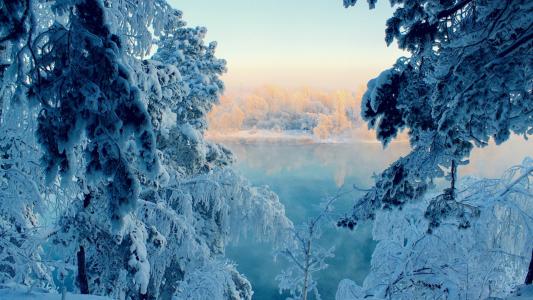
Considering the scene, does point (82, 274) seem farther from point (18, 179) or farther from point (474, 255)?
point (474, 255)

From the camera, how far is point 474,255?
21.3 ft

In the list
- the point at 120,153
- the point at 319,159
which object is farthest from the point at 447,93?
the point at 319,159

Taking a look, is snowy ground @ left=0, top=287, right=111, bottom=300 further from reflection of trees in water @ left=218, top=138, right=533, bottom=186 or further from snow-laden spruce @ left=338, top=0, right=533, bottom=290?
reflection of trees in water @ left=218, top=138, right=533, bottom=186

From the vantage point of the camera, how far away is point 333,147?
70812 mm

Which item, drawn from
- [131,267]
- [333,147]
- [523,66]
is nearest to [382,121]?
[523,66]

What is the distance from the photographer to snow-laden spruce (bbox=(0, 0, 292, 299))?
2686 millimetres

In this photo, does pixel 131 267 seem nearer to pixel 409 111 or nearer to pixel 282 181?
pixel 409 111

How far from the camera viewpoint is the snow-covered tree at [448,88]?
10.0ft

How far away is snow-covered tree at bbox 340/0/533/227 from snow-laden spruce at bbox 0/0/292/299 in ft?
8.48

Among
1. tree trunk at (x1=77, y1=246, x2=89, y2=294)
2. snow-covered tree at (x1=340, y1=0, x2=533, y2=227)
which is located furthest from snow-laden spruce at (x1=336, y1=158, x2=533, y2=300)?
tree trunk at (x1=77, y1=246, x2=89, y2=294)

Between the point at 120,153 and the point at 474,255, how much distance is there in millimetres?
6224

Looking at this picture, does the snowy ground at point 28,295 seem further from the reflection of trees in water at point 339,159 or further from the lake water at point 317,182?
the reflection of trees in water at point 339,159

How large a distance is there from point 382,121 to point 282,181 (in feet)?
114

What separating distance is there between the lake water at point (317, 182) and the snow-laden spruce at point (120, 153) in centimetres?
238
